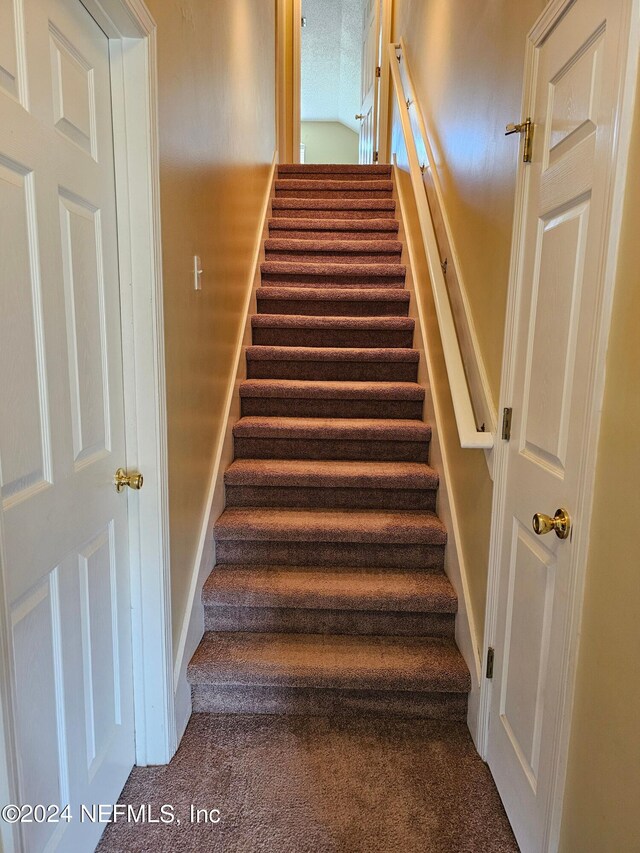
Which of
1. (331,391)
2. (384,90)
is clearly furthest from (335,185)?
(331,391)

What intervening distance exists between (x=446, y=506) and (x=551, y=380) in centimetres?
97

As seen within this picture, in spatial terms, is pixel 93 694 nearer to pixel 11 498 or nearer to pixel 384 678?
pixel 11 498

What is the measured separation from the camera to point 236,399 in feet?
8.10

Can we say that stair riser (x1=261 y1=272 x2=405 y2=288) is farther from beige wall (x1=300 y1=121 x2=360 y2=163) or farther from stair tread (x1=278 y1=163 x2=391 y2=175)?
beige wall (x1=300 y1=121 x2=360 y2=163)

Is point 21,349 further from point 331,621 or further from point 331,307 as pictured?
point 331,307

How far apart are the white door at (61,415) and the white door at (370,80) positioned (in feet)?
15.8

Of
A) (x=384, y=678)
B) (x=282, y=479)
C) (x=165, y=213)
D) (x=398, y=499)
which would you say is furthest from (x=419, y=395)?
(x=165, y=213)

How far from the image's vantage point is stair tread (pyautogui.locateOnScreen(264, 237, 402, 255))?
331 centimetres

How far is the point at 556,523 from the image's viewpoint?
1063 millimetres

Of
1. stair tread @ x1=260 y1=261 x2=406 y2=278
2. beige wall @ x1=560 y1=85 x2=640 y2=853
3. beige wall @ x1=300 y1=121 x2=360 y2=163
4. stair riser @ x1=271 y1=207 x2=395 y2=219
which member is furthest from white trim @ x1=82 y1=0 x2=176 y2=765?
beige wall @ x1=300 y1=121 x2=360 y2=163

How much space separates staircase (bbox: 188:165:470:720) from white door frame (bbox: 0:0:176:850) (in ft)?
0.78

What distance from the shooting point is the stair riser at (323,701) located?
1.71 meters

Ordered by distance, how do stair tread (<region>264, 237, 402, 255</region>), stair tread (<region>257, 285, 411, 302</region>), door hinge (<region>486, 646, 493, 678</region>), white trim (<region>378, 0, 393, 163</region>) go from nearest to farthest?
door hinge (<region>486, 646, 493, 678</region>) → stair tread (<region>257, 285, 411, 302</region>) → stair tread (<region>264, 237, 402, 255</region>) → white trim (<region>378, 0, 393, 163</region>)

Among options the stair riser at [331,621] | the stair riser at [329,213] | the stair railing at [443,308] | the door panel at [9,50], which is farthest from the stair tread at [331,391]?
the stair riser at [329,213]
